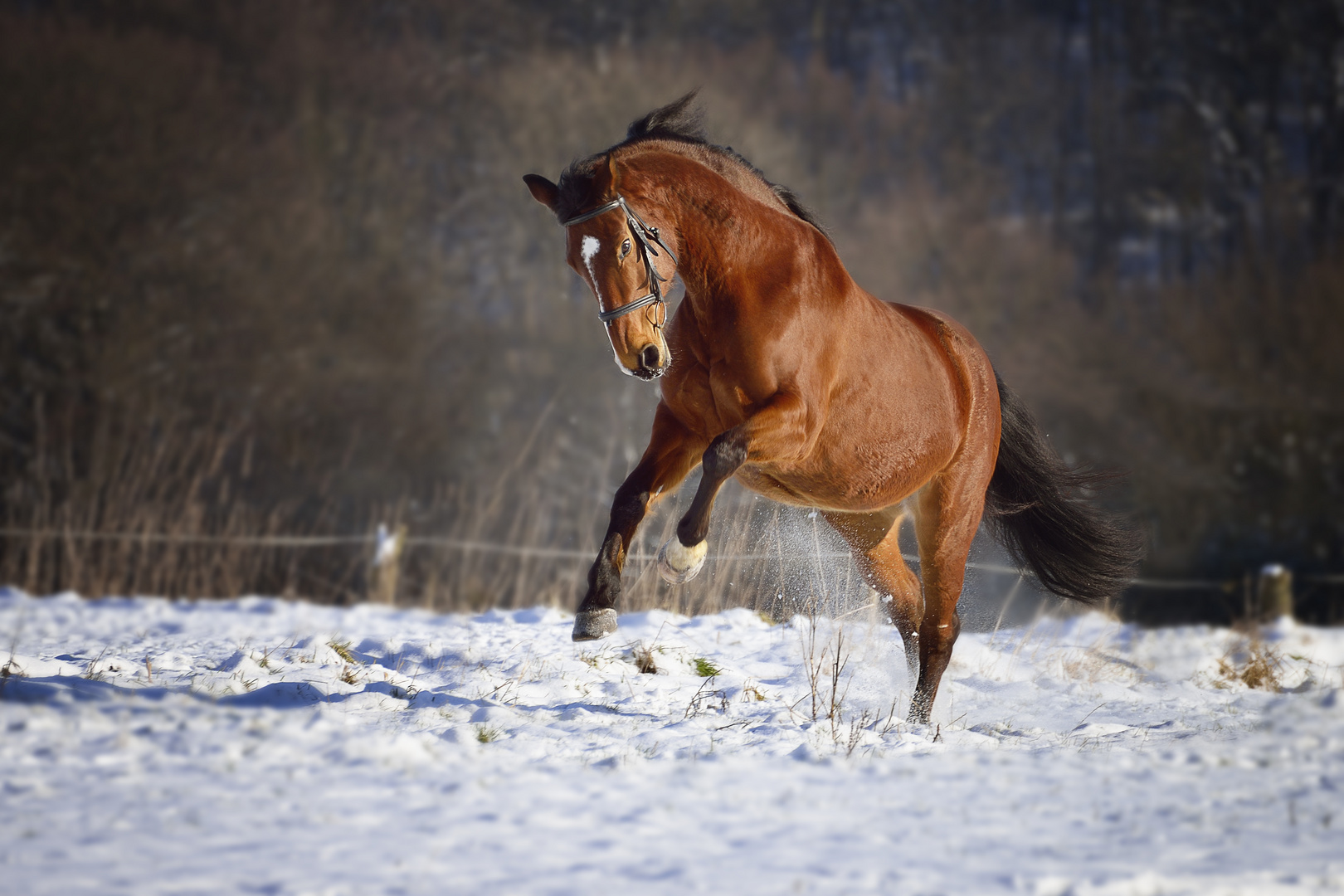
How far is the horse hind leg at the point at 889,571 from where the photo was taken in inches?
187

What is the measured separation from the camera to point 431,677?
165 inches

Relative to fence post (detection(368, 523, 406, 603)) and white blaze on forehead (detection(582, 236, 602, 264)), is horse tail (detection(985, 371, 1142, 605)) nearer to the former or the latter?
white blaze on forehead (detection(582, 236, 602, 264))

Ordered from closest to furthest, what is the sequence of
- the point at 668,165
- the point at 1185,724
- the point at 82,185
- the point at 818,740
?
the point at 818,740 → the point at 668,165 → the point at 1185,724 → the point at 82,185

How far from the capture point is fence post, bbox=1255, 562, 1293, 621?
368 inches

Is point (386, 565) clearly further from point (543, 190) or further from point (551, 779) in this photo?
point (551, 779)

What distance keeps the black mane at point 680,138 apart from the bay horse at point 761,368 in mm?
10

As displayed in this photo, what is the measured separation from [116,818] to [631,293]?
2.00 m

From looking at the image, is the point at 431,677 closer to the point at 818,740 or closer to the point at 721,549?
the point at 818,740

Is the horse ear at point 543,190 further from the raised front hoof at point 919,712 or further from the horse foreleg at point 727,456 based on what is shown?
the raised front hoof at point 919,712

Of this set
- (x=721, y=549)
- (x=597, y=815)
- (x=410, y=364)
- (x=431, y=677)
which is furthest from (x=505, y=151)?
(x=597, y=815)

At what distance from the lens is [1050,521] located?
5145 mm

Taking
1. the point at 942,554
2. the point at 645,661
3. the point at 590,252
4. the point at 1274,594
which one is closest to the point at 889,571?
the point at 942,554

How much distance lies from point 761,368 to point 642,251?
556 mm

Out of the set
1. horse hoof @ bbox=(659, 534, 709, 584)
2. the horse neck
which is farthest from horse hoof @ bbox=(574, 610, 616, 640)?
the horse neck
